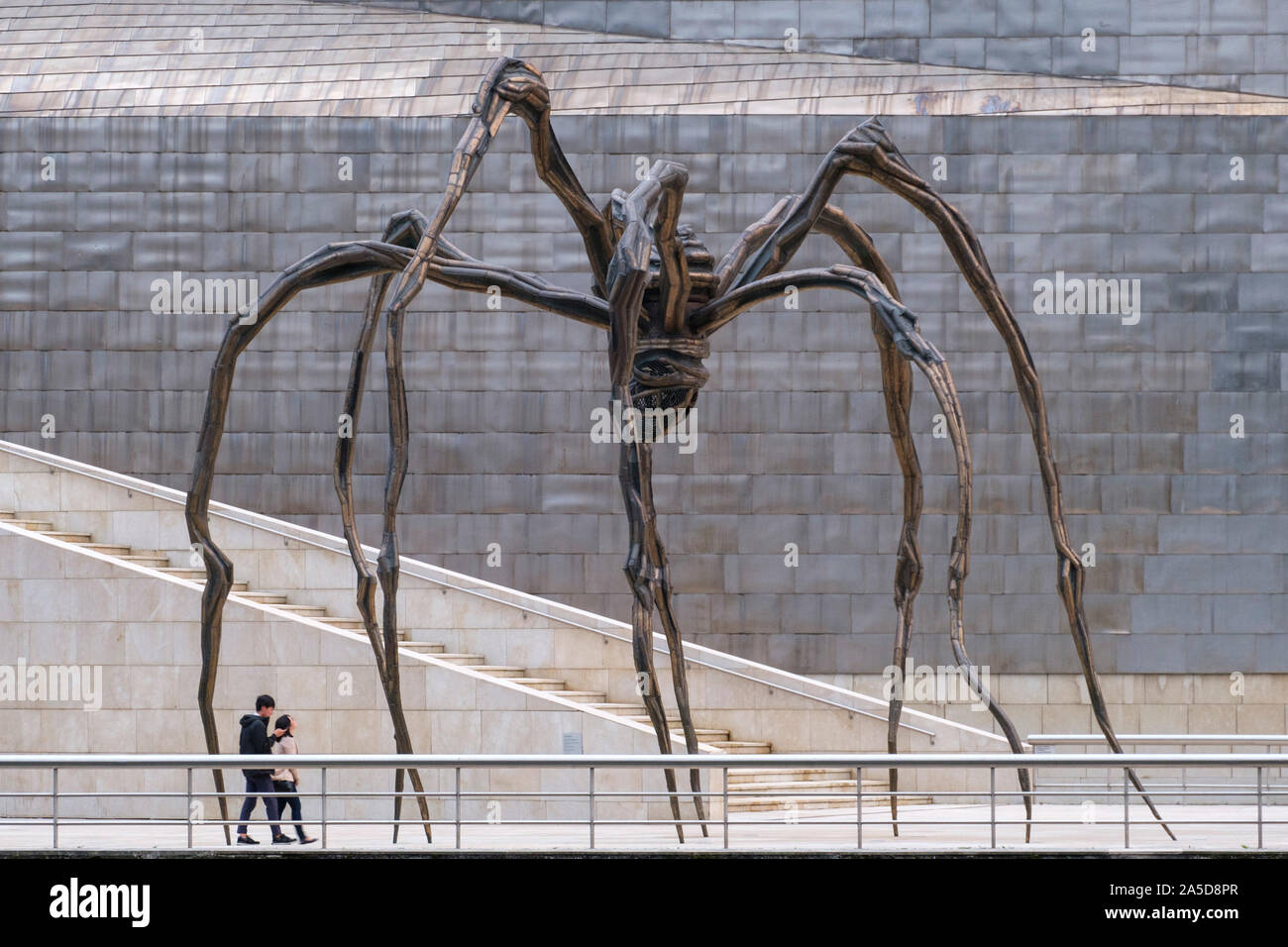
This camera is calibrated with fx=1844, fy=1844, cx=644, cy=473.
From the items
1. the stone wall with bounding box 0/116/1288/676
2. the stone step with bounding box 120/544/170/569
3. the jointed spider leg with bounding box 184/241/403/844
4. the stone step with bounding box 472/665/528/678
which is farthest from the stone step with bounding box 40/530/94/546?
the jointed spider leg with bounding box 184/241/403/844

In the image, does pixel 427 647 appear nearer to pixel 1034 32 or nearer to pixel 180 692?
pixel 180 692

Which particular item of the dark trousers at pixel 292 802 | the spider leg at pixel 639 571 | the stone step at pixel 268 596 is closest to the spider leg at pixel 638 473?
the spider leg at pixel 639 571

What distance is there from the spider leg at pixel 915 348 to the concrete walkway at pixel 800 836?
0.78 m

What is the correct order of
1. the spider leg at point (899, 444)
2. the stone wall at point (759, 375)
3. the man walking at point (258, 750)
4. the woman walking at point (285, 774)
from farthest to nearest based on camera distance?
the stone wall at point (759, 375) < the woman walking at point (285, 774) < the man walking at point (258, 750) < the spider leg at point (899, 444)

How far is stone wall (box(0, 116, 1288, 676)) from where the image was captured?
85.4 feet

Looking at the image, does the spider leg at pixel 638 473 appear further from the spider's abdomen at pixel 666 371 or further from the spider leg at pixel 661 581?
the spider's abdomen at pixel 666 371

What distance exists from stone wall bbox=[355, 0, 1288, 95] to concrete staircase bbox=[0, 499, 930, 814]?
1051 cm

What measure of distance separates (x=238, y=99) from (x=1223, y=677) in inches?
649

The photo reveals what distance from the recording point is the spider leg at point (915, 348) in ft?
39.2

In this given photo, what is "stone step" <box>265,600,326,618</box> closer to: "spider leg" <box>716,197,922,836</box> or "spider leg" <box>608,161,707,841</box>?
"spider leg" <box>716,197,922,836</box>
